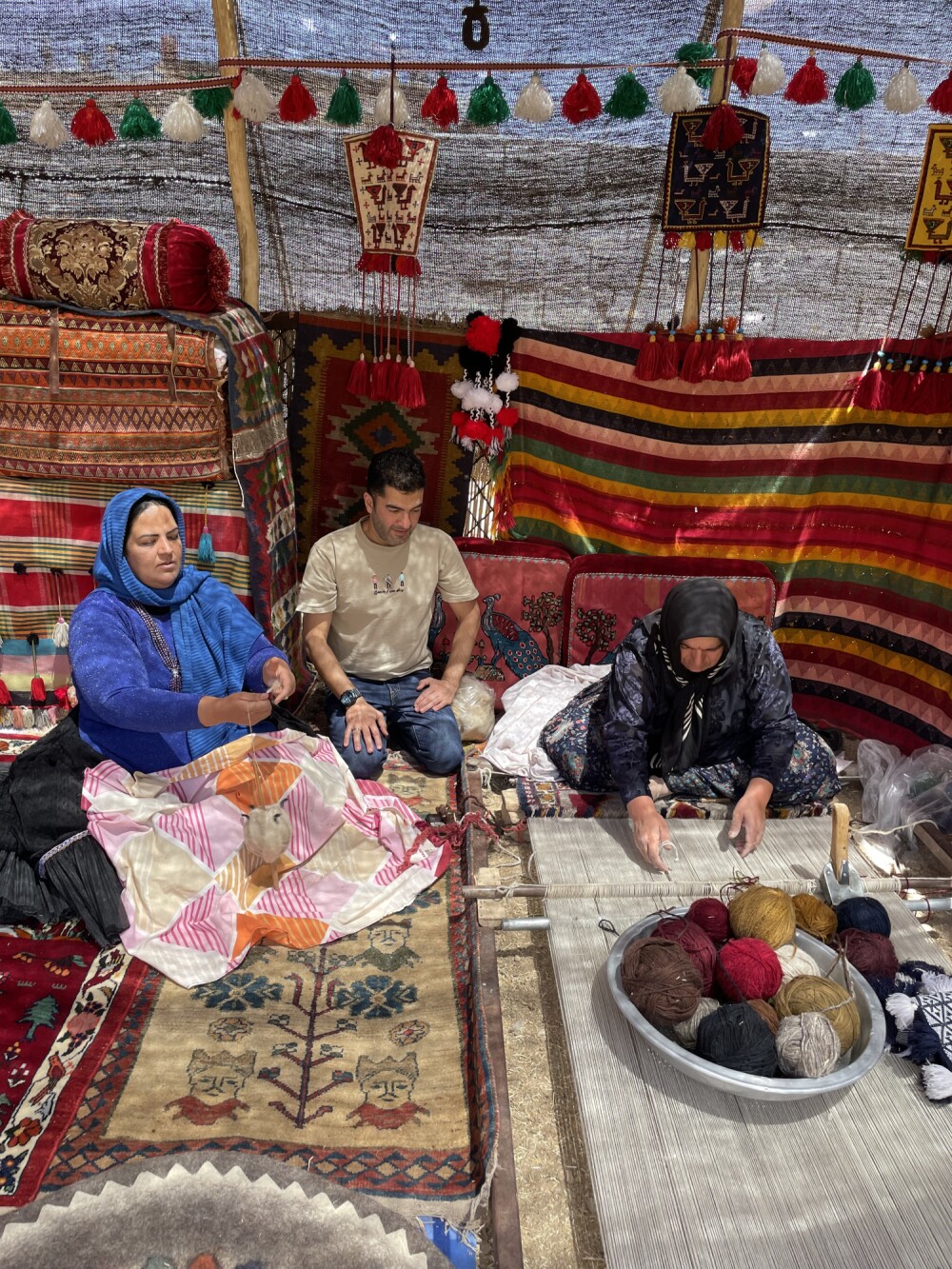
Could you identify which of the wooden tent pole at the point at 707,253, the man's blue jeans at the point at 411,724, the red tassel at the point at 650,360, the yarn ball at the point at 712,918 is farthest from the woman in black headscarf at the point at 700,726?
the wooden tent pole at the point at 707,253

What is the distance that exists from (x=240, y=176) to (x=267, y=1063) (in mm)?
3367

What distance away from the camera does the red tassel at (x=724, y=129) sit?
3299mm

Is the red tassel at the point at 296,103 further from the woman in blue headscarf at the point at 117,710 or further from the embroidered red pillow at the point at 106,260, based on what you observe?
the woman in blue headscarf at the point at 117,710

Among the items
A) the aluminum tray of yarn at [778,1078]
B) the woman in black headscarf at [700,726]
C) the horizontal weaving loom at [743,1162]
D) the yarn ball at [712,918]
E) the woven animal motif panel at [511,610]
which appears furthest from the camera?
the woven animal motif panel at [511,610]

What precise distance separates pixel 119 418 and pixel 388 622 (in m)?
1.29

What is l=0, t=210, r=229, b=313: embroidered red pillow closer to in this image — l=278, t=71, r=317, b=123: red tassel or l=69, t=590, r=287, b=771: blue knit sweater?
l=278, t=71, r=317, b=123: red tassel

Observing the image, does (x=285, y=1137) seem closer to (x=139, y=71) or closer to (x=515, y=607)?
(x=515, y=607)

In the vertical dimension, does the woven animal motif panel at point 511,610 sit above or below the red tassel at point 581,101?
below

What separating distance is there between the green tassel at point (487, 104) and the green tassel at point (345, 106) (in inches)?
16.5

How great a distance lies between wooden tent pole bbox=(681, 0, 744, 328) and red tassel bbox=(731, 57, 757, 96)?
35mm

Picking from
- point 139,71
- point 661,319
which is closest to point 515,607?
point 661,319

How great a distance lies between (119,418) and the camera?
3.60m

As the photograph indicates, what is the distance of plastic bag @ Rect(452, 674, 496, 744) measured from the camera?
3.83 metres

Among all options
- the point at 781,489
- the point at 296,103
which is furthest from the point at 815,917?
the point at 296,103
